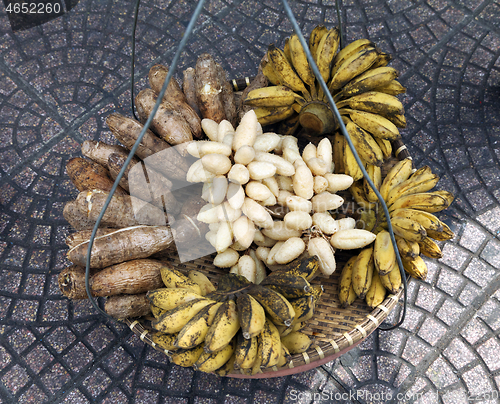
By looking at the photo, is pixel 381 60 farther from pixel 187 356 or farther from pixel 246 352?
pixel 187 356

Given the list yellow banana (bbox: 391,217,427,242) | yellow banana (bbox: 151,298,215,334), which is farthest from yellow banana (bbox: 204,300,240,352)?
yellow banana (bbox: 391,217,427,242)

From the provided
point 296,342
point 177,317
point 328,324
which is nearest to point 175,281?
point 177,317

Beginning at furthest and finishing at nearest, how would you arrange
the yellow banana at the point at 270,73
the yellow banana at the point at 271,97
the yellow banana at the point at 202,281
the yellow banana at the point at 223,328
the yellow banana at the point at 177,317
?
the yellow banana at the point at 270,73, the yellow banana at the point at 271,97, the yellow banana at the point at 202,281, the yellow banana at the point at 177,317, the yellow banana at the point at 223,328

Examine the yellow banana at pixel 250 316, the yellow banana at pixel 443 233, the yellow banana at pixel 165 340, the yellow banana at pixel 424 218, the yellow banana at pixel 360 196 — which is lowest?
the yellow banana at pixel 165 340

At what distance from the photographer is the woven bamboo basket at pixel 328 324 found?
1662 mm

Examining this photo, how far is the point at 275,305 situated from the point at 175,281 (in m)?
0.50

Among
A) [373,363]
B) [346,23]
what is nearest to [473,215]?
[373,363]

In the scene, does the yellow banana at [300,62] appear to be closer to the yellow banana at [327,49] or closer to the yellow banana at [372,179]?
the yellow banana at [327,49]

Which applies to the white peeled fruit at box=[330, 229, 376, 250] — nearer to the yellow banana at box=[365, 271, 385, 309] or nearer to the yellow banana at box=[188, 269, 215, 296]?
the yellow banana at box=[365, 271, 385, 309]

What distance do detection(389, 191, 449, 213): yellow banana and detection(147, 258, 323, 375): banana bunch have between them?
564 millimetres

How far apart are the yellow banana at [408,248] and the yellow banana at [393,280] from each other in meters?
0.06

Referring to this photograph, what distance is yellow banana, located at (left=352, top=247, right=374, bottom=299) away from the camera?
1.80 meters

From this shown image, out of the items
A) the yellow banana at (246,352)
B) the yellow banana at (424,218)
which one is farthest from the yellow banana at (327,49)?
the yellow banana at (246,352)

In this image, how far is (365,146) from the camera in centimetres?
195
